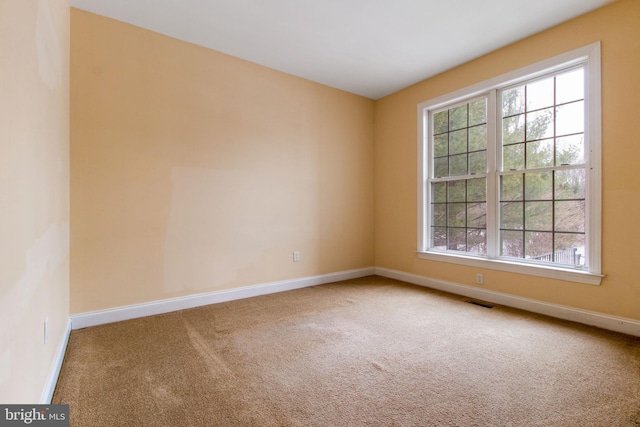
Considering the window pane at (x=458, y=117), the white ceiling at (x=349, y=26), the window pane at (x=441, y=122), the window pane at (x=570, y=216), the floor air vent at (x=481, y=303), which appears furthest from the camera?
the window pane at (x=441, y=122)

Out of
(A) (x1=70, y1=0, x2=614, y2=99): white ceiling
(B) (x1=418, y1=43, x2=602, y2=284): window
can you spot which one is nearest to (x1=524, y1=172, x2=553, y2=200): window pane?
(B) (x1=418, y1=43, x2=602, y2=284): window

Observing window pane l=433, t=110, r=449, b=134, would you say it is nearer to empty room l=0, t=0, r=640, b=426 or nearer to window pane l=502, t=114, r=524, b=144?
empty room l=0, t=0, r=640, b=426

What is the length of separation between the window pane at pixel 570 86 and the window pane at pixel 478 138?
29.3 inches

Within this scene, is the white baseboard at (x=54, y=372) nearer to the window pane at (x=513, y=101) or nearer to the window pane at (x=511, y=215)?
the window pane at (x=511, y=215)

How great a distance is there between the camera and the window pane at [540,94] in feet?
10.2

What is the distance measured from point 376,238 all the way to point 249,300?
7.72ft

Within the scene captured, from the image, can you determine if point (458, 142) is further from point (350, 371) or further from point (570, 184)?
point (350, 371)

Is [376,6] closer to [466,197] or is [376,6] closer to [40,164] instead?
[466,197]

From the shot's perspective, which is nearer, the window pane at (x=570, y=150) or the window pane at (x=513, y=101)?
the window pane at (x=570, y=150)

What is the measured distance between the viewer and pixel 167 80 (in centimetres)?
310

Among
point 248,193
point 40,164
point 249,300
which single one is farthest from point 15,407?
point 248,193

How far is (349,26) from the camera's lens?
297cm

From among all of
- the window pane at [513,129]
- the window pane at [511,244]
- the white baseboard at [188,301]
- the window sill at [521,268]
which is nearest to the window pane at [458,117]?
the window pane at [513,129]

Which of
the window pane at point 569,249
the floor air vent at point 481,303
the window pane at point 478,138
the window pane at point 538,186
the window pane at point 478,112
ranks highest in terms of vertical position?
the window pane at point 478,112
